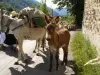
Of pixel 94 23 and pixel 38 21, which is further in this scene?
pixel 38 21

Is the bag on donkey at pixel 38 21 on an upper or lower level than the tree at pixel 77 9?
upper

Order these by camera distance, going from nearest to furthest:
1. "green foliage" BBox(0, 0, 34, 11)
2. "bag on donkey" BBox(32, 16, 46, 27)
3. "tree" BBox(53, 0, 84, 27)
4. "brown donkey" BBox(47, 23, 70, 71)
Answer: "brown donkey" BBox(47, 23, 70, 71), "bag on donkey" BBox(32, 16, 46, 27), "tree" BBox(53, 0, 84, 27), "green foliage" BBox(0, 0, 34, 11)

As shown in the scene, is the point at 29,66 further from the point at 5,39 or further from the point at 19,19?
the point at 5,39

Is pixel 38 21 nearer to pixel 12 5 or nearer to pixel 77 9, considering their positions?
pixel 77 9

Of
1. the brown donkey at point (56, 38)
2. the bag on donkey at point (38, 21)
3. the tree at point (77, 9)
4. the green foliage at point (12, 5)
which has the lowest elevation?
the green foliage at point (12, 5)

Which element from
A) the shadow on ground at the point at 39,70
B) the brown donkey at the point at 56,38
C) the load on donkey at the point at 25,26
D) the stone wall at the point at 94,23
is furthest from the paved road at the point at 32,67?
the stone wall at the point at 94,23

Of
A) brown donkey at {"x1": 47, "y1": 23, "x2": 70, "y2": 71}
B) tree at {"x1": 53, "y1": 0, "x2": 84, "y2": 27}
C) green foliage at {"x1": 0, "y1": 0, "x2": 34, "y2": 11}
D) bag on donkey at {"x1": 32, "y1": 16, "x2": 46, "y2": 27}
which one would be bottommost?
green foliage at {"x1": 0, "y1": 0, "x2": 34, "y2": 11}

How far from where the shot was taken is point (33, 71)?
979 cm

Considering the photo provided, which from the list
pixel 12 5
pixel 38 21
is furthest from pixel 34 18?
pixel 12 5

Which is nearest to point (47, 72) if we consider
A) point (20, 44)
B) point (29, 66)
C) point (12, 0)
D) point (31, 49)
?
point (29, 66)

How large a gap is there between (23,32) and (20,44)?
0.43 metres

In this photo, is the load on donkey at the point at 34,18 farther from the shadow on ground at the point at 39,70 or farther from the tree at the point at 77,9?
the tree at the point at 77,9

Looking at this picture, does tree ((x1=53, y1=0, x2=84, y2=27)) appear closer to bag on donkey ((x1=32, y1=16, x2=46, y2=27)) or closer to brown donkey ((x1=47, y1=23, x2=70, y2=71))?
bag on donkey ((x1=32, y1=16, x2=46, y2=27))

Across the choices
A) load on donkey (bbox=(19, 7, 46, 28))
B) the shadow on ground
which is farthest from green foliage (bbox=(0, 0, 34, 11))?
the shadow on ground
